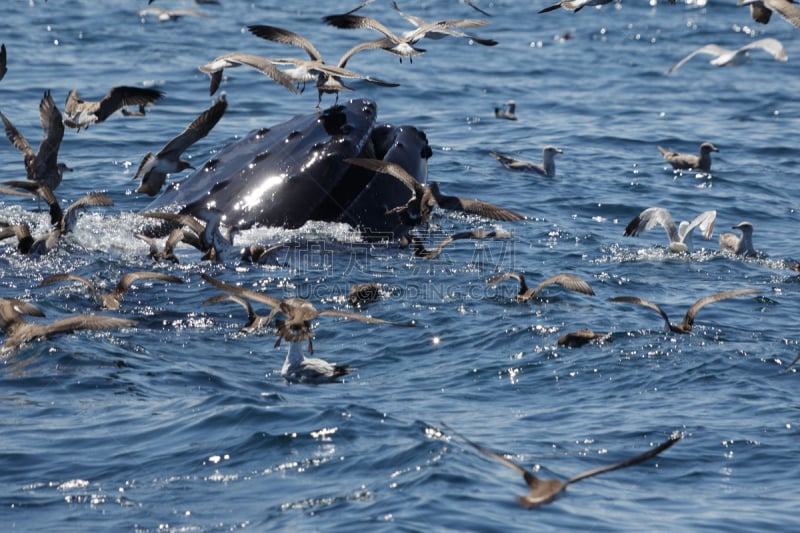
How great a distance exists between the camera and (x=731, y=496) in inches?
289

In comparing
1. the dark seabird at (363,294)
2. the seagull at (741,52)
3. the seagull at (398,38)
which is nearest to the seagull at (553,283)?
the dark seabird at (363,294)

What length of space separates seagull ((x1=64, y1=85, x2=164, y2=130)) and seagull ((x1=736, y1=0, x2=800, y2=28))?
5.82 m

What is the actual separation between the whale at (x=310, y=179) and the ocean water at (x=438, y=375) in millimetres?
245

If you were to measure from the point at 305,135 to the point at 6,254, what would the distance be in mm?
2989

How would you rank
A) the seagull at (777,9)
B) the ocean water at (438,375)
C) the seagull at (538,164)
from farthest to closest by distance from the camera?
the seagull at (538,164), the seagull at (777,9), the ocean water at (438,375)

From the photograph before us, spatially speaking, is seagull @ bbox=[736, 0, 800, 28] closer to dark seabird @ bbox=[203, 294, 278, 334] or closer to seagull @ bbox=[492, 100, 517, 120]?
dark seabird @ bbox=[203, 294, 278, 334]

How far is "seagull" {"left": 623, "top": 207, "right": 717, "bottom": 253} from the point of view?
14109 mm

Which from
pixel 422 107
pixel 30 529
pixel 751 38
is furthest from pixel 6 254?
pixel 751 38

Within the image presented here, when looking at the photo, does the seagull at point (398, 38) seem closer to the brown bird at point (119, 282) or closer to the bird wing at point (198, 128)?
the bird wing at point (198, 128)

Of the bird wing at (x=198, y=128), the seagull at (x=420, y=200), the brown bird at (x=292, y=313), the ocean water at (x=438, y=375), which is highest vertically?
the bird wing at (x=198, y=128)

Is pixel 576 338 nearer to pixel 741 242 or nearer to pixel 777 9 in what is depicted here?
pixel 777 9

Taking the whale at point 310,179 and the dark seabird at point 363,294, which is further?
the whale at point 310,179

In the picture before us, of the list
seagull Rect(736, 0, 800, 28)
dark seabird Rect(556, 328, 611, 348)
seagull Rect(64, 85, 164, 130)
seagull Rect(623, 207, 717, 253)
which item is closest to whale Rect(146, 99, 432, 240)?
seagull Rect(64, 85, 164, 130)

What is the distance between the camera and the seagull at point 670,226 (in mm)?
14109
